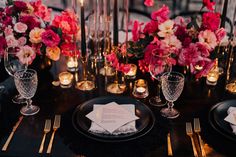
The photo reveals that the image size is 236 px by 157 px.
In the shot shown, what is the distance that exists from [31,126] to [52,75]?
15.3 inches

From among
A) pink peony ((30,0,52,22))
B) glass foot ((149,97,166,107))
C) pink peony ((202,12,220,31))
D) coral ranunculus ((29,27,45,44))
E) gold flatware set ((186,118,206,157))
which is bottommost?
gold flatware set ((186,118,206,157))

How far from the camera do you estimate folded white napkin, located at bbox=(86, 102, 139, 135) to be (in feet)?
3.92

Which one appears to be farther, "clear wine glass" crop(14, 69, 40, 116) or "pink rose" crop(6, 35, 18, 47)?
"pink rose" crop(6, 35, 18, 47)

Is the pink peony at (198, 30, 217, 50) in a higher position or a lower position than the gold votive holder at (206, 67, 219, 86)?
higher

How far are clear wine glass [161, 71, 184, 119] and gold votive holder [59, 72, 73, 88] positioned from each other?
1.35 feet

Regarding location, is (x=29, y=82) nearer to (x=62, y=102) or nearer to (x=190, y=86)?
(x=62, y=102)

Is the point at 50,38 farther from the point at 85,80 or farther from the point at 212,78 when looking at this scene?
the point at 212,78

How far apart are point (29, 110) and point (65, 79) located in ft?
0.80

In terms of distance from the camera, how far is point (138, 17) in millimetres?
3135

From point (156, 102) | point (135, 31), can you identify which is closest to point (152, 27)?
point (135, 31)

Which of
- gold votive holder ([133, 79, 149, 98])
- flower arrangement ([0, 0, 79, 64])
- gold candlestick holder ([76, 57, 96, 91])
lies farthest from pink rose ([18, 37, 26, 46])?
gold votive holder ([133, 79, 149, 98])

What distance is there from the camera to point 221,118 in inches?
50.1

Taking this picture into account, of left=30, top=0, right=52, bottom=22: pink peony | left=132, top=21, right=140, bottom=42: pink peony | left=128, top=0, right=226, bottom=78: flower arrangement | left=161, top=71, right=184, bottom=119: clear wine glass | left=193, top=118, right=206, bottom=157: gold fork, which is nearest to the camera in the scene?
left=193, top=118, right=206, bottom=157: gold fork

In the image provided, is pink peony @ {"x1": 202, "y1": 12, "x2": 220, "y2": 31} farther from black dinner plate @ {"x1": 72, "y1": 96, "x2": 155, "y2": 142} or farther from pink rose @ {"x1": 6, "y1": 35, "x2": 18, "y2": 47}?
pink rose @ {"x1": 6, "y1": 35, "x2": 18, "y2": 47}
